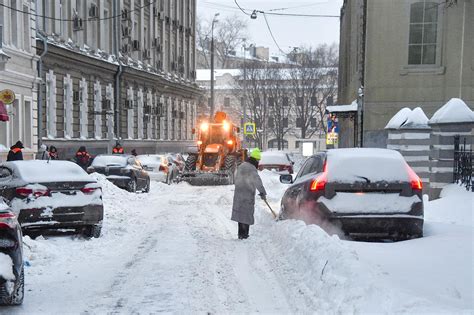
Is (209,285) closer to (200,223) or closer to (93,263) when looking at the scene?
(93,263)

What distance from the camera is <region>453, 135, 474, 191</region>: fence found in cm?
1117

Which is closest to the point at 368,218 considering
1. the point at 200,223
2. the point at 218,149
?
the point at 200,223

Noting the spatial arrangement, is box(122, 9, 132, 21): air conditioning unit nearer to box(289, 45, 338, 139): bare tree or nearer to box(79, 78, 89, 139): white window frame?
box(79, 78, 89, 139): white window frame

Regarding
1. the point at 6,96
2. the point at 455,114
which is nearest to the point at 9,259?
the point at 455,114

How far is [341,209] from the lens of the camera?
7570mm

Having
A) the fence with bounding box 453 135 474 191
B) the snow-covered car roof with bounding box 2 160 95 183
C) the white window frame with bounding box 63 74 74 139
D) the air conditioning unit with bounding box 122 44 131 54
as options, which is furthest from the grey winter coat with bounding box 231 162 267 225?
the air conditioning unit with bounding box 122 44 131 54

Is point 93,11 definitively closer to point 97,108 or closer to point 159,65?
point 97,108

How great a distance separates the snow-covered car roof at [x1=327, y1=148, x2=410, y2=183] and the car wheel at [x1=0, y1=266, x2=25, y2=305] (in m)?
4.34

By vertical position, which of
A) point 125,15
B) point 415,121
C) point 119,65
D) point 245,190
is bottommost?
point 245,190

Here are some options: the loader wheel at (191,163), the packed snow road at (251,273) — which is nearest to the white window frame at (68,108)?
the loader wheel at (191,163)

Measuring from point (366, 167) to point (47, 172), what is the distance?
5.56m

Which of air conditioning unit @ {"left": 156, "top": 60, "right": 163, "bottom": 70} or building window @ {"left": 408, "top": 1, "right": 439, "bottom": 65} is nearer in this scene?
building window @ {"left": 408, "top": 1, "right": 439, "bottom": 65}

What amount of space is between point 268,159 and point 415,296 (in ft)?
68.1

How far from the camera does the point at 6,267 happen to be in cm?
509
